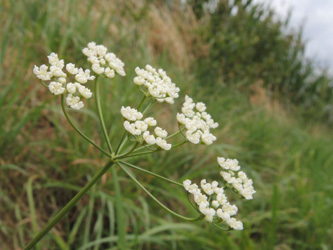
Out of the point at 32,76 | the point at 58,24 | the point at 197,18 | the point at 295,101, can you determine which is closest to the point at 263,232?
the point at 32,76

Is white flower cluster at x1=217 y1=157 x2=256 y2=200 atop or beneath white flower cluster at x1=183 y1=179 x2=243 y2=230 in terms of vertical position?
atop

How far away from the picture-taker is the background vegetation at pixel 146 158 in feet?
6.77

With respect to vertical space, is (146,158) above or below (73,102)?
above

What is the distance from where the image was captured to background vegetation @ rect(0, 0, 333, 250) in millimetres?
2062

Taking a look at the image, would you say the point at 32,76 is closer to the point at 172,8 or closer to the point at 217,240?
the point at 217,240

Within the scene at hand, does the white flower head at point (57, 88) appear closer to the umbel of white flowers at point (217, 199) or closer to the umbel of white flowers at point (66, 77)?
the umbel of white flowers at point (66, 77)

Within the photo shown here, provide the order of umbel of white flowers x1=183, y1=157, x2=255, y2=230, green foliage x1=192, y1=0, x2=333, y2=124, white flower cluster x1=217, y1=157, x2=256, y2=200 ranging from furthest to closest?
green foliage x1=192, y1=0, x2=333, y2=124
white flower cluster x1=217, y1=157, x2=256, y2=200
umbel of white flowers x1=183, y1=157, x2=255, y2=230

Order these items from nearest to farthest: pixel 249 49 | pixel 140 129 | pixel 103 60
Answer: pixel 140 129, pixel 103 60, pixel 249 49

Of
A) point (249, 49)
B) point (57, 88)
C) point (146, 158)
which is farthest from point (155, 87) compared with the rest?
point (249, 49)

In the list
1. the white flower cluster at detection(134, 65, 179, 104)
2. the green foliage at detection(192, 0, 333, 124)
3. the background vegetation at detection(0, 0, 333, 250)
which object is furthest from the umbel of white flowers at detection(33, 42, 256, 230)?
the green foliage at detection(192, 0, 333, 124)

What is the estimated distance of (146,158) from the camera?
8.20ft

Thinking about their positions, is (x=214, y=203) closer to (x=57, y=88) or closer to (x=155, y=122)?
(x=155, y=122)

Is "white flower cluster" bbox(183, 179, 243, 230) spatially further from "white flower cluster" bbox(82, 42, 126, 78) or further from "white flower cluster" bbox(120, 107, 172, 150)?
"white flower cluster" bbox(82, 42, 126, 78)

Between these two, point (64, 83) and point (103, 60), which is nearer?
point (64, 83)
